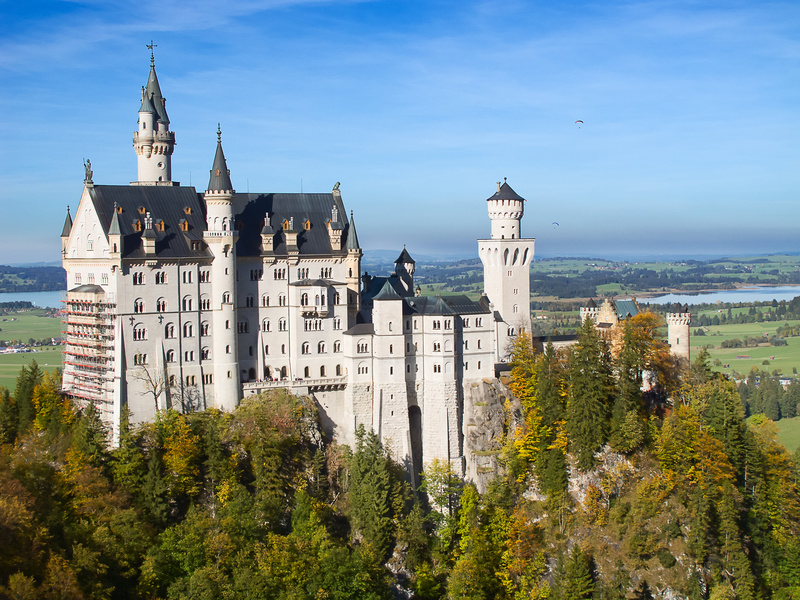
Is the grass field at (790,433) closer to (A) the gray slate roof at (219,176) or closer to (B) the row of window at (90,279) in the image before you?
(A) the gray slate roof at (219,176)

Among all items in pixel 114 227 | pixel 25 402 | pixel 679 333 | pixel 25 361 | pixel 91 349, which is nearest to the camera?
pixel 114 227

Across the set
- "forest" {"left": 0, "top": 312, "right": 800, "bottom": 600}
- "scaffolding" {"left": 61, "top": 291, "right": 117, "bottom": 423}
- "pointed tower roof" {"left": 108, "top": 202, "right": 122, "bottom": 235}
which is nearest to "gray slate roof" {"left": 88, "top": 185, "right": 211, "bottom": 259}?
"pointed tower roof" {"left": 108, "top": 202, "right": 122, "bottom": 235}

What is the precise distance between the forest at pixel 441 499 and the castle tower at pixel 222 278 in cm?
330

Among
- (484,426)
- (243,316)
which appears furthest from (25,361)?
(484,426)

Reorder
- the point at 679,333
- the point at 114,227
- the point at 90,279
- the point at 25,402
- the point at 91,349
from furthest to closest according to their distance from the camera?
the point at 679,333 < the point at 25,402 < the point at 91,349 < the point at 90,279 < the point at 114,227

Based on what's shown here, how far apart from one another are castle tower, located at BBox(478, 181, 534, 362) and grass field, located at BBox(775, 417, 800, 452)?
208 ft

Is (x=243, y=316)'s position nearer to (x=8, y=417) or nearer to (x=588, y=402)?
(x=8, y=417)

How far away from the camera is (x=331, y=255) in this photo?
276 feet

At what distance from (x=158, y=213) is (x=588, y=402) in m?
38.0

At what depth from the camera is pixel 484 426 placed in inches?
3216

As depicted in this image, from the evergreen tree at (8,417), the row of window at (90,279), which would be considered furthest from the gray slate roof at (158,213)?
the evergreen tree at (8,417)

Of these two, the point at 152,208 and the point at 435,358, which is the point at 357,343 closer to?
the point at 435,358

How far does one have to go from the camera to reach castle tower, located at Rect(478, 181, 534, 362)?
89.2 m

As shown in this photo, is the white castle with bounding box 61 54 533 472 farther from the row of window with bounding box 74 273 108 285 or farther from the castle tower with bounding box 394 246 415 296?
the castle tower with bounding box 394 246 415 296
